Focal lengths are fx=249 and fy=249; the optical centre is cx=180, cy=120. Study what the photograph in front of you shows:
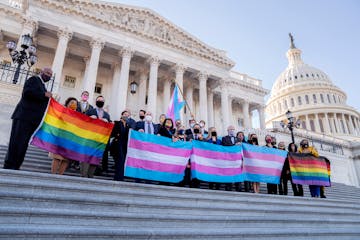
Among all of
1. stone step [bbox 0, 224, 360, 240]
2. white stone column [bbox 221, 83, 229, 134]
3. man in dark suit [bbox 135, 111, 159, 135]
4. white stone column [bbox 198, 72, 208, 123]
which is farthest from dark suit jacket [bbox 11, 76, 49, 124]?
white stone column [bbox 221, 83, 229, 134]

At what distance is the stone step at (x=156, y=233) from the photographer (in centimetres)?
313

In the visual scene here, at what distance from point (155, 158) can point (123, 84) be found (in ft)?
46.3

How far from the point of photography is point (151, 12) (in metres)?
23.1

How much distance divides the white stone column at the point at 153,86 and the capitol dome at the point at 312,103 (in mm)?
43090

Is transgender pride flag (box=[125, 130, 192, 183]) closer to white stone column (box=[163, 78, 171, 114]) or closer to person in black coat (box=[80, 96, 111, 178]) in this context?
person in black coat (box=[80, 96, 111, 178])

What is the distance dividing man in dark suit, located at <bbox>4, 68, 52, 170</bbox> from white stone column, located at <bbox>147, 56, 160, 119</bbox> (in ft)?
47.2

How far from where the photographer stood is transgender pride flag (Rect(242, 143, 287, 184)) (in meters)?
7.89

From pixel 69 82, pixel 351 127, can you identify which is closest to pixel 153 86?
pixel 69 82

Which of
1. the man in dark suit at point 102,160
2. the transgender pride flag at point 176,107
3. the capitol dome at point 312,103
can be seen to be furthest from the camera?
the capitol dome at point 312,103

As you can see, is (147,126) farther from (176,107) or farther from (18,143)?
(176,107)

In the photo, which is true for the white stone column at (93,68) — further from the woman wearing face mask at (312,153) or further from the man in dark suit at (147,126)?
the woman wearing face mask at (312,153)

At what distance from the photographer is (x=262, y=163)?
8.16m

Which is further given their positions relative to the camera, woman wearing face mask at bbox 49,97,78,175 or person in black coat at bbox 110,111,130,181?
person in black coat at bbox 110,111,130,181

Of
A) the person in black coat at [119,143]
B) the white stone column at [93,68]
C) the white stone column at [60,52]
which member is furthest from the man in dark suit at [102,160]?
the white stone column at [60,52]
